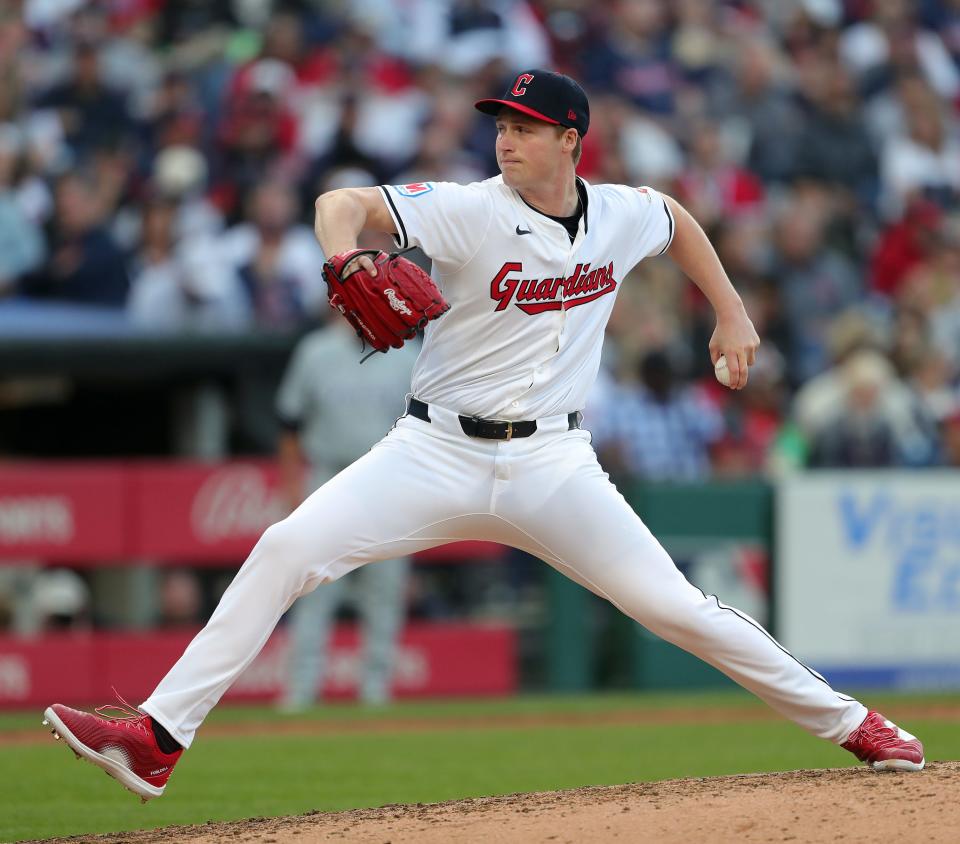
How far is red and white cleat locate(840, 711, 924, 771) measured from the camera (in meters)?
5.32

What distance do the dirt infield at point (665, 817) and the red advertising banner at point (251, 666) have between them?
16.6 ft

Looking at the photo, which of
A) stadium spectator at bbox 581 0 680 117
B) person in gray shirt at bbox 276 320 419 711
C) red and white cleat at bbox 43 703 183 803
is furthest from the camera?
stadium spectator at bbox 581 0 680 117

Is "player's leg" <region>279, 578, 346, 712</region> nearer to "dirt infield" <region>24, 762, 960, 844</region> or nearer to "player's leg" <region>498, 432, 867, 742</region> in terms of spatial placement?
"dirt infield" <region>24, 762, 960, 844</region>

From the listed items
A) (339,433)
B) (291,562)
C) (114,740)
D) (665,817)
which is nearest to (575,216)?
(291,562)

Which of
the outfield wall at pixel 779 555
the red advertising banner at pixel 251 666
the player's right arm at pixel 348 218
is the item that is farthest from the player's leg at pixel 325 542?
the outfield wall at pixel 779 555

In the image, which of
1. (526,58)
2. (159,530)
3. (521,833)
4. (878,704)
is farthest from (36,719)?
(526,58)

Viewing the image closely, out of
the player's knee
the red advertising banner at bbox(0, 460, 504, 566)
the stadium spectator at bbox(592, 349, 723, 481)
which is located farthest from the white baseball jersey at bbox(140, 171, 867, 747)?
the stadium spectator at bbox(592, 349, 723, 481)

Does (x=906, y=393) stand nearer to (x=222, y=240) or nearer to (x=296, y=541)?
(x=222, y=240)

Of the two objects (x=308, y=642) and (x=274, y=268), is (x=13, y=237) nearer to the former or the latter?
(x=274, y=268)

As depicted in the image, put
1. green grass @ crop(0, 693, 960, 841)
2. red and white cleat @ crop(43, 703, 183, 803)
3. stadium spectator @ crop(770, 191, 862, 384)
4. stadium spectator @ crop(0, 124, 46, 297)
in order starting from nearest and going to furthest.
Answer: red and white cleat @ crop(43, 703, 183, 803), green grass @ crop(0, 693, 960, 841), stadium spectator @ crop(0, 124, 46, 297), stadium spectator @ crop(770, 191, 862, 384)

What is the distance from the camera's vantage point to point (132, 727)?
486 centimetres

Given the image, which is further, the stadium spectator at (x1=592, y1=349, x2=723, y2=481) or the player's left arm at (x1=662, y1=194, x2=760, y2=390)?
the stadium spectator at (x1=592, y1=349, x2=723, y2=481)

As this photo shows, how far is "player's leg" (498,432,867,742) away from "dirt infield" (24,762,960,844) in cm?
34

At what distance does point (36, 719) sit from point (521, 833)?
5.47m
